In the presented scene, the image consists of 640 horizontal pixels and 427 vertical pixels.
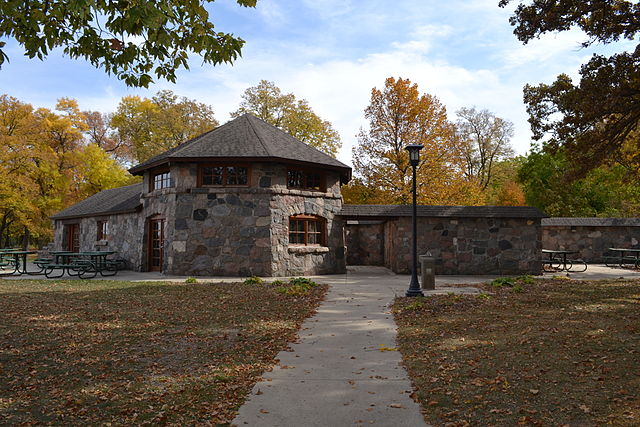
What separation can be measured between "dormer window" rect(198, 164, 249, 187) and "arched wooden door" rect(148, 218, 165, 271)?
304 centimetres

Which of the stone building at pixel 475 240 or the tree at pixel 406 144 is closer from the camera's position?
the stone building at pixel 475 240

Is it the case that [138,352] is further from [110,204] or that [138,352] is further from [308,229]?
[110,204]

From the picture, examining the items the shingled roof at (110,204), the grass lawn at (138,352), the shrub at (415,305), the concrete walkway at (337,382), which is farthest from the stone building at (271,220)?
the concrete walkway at (337,382)

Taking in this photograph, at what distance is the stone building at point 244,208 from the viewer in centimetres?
1605

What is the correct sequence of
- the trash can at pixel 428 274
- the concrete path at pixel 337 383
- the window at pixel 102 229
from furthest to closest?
the window at pixel 102 229 < the trash can at pixel 428 274 < the concrete path at pixel 337 383

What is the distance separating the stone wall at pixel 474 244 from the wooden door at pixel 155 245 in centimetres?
932

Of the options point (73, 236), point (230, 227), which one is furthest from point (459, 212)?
point (73, 236)

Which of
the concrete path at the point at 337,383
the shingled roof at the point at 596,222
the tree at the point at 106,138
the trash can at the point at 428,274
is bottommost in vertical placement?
the concrete path at the point at 337,383

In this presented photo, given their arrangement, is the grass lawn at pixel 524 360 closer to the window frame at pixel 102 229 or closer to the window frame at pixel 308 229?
the window frame at pixel 308 229

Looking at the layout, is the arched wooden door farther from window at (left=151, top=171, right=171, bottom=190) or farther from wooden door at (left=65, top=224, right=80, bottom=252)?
wooden door at (left=65, top=224, right=80, bottom=252)

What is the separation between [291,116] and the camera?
33938mm

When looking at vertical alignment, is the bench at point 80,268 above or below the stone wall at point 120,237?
below

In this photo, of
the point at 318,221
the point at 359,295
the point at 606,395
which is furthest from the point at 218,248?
the point at 606,395

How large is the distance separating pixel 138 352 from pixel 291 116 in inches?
1164
